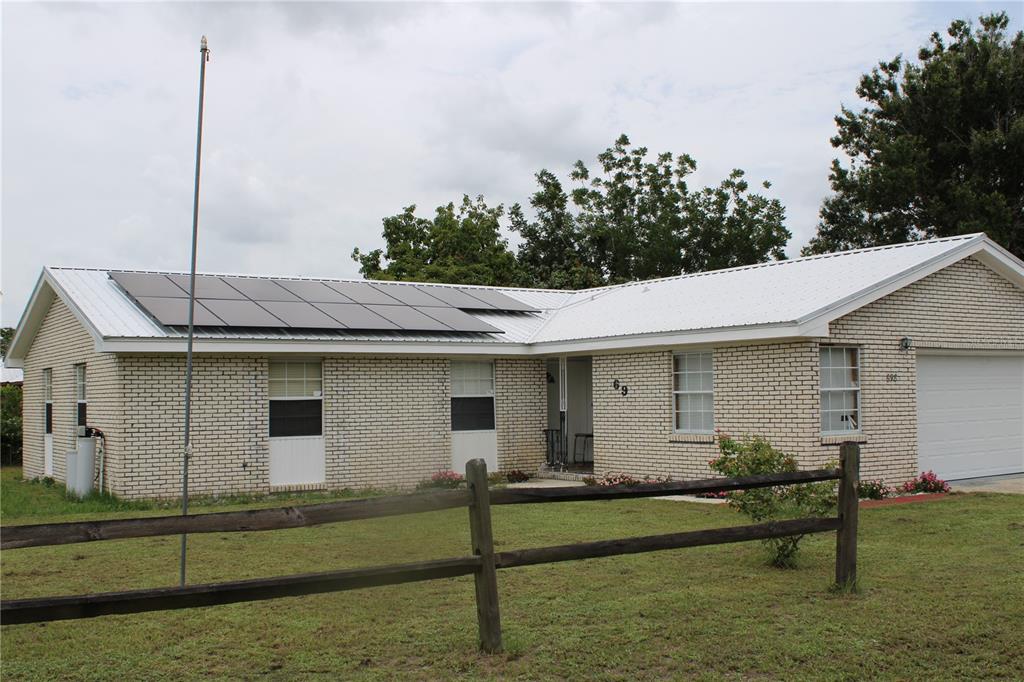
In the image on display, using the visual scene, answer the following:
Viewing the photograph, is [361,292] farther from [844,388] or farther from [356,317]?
[844,388]

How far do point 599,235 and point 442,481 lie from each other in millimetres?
24945

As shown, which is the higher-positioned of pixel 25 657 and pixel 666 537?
pixel 666 537

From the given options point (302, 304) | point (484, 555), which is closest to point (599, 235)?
point (302, 304)

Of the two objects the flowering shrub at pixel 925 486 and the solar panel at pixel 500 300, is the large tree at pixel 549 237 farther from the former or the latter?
the flowering shrub at pixel 925 486

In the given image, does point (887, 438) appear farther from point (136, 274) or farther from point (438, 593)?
point (136, 274)

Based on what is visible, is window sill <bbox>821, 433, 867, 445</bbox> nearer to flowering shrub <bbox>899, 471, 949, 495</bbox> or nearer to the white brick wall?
flowering shrub <bbox>899, 471, 949, 495</bbox>

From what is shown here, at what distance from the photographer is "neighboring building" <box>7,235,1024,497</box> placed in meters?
15.2

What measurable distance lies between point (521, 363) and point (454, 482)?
317cm

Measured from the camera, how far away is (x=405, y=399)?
18.0 m

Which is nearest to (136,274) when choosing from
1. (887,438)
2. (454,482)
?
(454,482)

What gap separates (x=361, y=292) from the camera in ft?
66.2

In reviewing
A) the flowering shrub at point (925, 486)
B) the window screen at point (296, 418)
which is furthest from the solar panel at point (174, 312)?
the flowering shrub at point (925, 486)

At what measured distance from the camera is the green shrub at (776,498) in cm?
868

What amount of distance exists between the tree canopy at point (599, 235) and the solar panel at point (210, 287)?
64.5 ft
